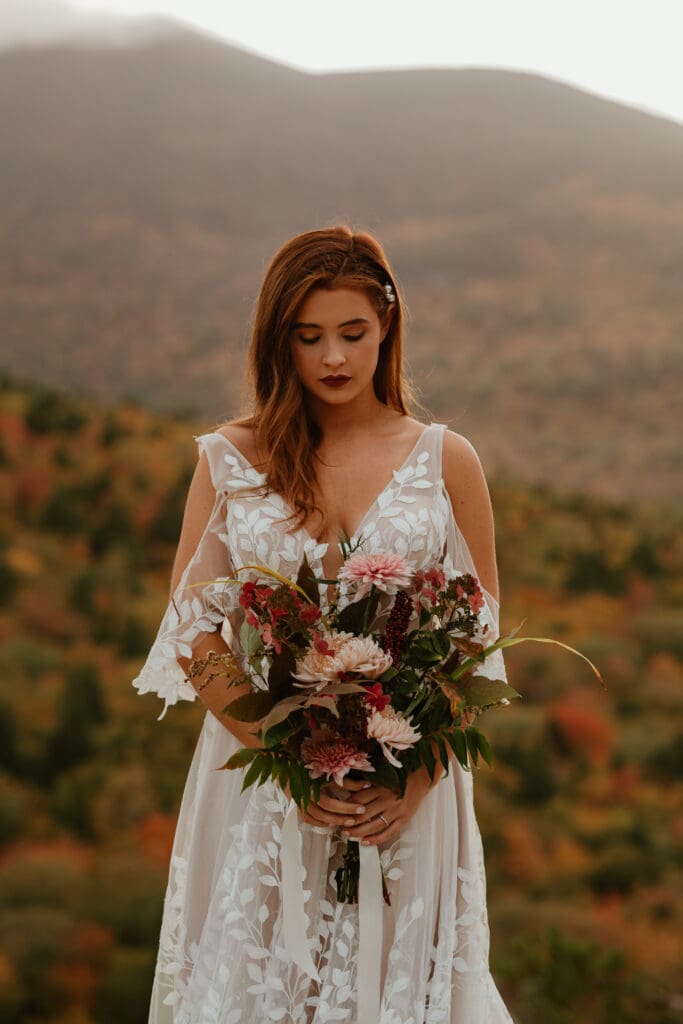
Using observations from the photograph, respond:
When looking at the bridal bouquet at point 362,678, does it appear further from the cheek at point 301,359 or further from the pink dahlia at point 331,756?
the cheek at point 301,359

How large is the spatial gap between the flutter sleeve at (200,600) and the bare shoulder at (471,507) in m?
0.46

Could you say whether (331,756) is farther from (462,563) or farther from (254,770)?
(462,563)

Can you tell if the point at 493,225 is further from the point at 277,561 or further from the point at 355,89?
the point at 277,561

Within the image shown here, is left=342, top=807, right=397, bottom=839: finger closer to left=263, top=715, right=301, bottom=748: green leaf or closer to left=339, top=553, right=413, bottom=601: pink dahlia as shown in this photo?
left=263, top=715, right=301, bottom=748: green leaf

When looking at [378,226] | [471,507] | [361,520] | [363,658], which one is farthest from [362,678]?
[378,226]

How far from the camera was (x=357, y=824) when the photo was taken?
1831 millimetres

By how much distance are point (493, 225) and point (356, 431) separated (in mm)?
14133

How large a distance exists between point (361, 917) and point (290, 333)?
1109 millimetres

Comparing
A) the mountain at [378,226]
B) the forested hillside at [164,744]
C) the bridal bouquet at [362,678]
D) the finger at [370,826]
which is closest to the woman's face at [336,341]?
the bridal bouquet at [362,678]

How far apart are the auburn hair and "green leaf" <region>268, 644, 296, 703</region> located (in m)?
0.39

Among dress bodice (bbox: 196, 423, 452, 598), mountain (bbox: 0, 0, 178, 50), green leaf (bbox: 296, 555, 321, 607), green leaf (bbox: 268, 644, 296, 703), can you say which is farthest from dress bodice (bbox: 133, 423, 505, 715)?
mountain (bbox: 0, 0, 178, 50)

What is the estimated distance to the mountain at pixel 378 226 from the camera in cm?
1236

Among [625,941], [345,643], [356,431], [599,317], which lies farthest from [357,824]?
[599,317]

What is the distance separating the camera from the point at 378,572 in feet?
5.64
